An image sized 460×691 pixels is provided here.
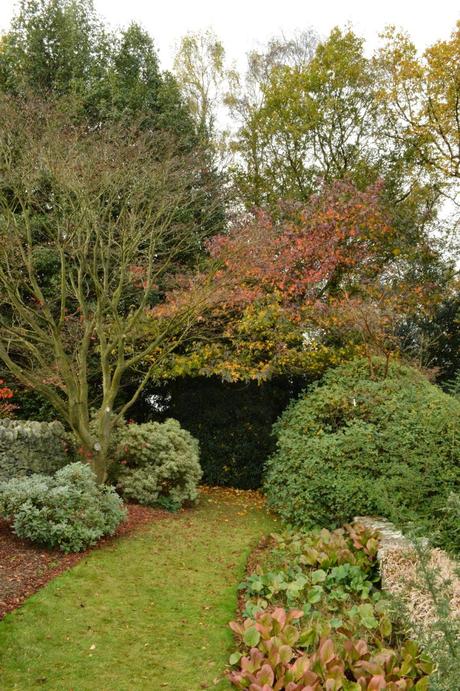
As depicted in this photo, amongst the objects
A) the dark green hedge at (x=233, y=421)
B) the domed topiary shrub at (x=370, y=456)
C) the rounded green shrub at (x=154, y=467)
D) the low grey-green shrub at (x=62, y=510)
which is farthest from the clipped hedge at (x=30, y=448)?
the domed topiary shrub at (x=370, y=456)

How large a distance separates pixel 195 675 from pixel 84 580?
6.59 feet

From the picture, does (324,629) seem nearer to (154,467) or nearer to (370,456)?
(370,456)

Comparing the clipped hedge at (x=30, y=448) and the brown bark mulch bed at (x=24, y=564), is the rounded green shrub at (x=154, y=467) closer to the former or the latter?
the clipped hedge at (x=30, y=448)

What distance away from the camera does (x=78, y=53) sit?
14.3 m

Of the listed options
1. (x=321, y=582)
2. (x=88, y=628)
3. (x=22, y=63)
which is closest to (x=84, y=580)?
(x=88, y=628)

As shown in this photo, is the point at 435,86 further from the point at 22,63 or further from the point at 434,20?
the point at 22,63

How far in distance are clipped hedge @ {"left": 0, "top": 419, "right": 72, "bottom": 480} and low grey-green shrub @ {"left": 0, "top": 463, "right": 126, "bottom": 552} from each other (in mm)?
1422

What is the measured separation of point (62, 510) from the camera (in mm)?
6965

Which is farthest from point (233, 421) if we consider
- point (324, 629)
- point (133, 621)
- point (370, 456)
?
point (324, 629)

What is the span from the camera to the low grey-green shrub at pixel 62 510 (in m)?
6.84

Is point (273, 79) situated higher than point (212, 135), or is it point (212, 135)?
point (273, 79)

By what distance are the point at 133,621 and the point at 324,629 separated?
5.82 feet

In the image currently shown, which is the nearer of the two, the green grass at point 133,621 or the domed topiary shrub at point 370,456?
the green grass at point 133,621

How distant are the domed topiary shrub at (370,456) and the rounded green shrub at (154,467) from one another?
1.45 m
